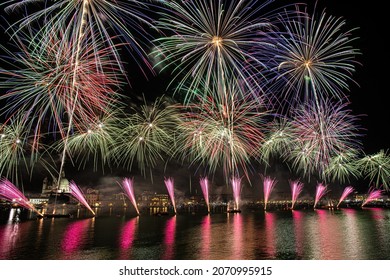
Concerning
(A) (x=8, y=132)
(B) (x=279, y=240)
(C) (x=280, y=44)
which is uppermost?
(C) (x=280, y=44)

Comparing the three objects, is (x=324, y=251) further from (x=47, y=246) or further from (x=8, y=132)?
(x=8, y=132)
